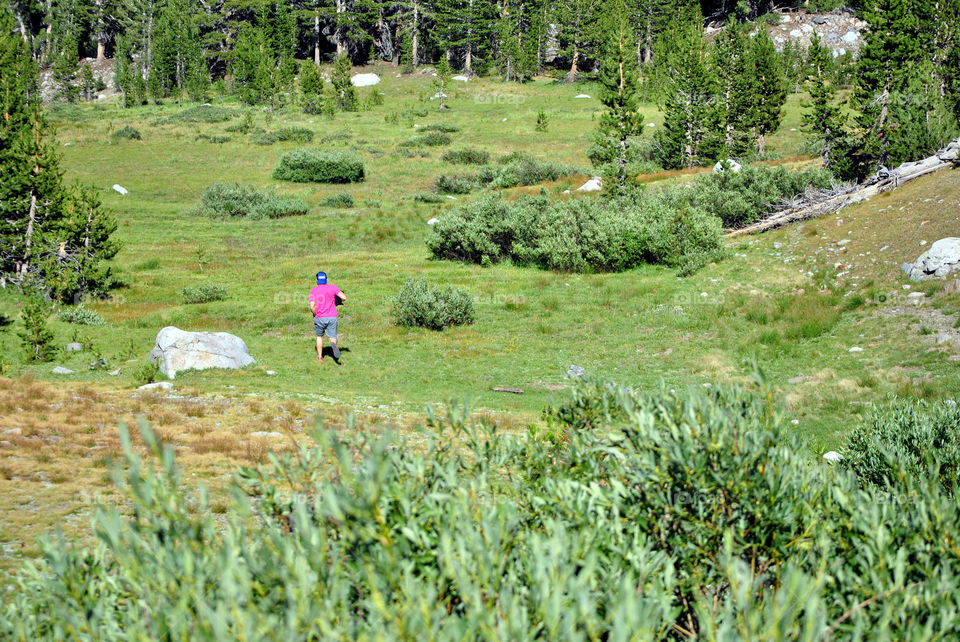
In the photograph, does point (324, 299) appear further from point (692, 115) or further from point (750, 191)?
point (692, 115)

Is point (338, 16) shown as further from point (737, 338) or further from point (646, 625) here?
point (646, 625)

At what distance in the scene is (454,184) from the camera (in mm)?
43688

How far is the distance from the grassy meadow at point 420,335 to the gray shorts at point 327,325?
0.79 metres

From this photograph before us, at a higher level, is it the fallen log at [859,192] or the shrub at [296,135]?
the shrub at [296,135]

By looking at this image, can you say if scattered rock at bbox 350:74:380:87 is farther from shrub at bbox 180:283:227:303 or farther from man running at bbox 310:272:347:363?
man running at bbox 310:272:347:363

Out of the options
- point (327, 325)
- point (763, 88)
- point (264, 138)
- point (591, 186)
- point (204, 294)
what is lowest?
point (204, 294)

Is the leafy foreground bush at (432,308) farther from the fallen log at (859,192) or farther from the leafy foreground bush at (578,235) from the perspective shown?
the fallen log at (859,192)

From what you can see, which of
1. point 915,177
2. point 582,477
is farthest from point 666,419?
point 915,177

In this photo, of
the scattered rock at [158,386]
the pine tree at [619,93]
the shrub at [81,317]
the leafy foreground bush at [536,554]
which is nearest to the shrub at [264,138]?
the pine tree at [619,93]

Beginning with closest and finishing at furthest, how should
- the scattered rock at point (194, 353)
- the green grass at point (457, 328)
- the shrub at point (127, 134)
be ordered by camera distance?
the green grass at point (457, 328) → the scattered rock at point (194, 353) → the shrub at point (127, 134)

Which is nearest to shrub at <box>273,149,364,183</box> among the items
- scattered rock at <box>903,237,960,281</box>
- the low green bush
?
the low green bush

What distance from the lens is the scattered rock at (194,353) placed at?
47.3 feet

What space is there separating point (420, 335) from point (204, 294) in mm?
8302

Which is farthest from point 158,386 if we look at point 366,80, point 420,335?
point 366,80
